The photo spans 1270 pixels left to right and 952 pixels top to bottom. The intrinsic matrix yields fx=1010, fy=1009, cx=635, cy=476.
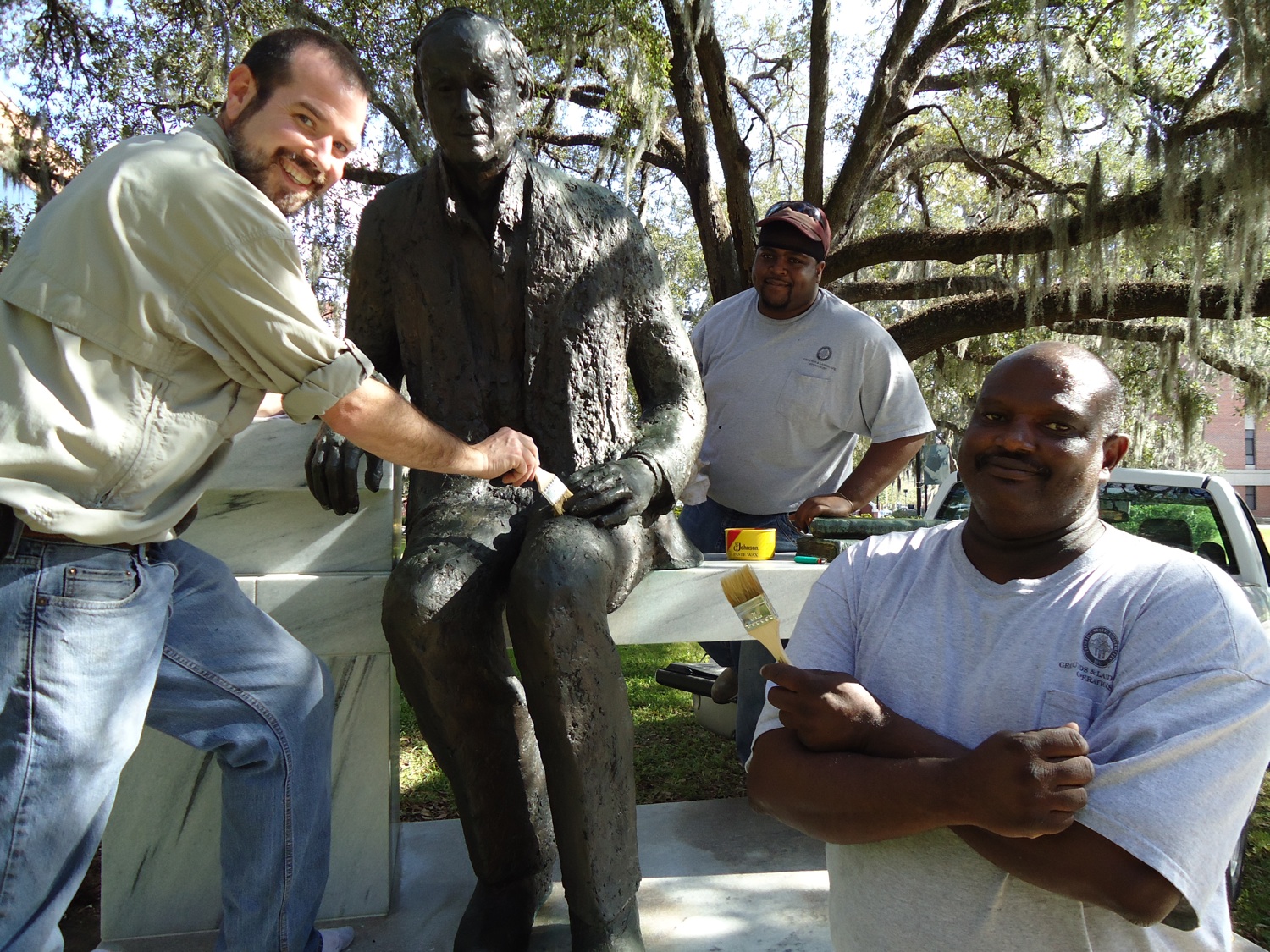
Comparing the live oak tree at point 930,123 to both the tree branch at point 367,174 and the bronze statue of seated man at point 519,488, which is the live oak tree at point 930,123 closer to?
the tree branch at point 367,174

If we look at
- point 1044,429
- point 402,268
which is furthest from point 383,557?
point 1044,429

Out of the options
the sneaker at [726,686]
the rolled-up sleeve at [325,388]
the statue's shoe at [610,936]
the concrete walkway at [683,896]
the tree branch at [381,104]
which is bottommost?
the concrete walkway at [683,896]

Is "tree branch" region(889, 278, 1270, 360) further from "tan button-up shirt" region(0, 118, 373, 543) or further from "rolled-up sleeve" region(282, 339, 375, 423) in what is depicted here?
"tan button-up shirt" region(0, 118, 373, 543)

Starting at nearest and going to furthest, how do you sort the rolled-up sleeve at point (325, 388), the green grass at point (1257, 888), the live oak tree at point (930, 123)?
the rolled-up sleeve at point (325, 388), the green grass at point (1257, 888), the live oak tree at point (930, 123)

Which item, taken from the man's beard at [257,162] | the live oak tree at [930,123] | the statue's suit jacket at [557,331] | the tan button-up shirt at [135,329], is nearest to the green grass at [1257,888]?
the statue's suit jacket at [557,331]

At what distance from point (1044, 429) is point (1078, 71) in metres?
9.03

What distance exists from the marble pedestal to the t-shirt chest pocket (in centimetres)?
142

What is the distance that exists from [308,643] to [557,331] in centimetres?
107

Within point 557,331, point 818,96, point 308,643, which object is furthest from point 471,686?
point 818,96

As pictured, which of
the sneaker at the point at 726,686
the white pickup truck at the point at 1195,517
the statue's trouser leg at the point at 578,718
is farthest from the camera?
the white pickup truck at the point at 1195,517

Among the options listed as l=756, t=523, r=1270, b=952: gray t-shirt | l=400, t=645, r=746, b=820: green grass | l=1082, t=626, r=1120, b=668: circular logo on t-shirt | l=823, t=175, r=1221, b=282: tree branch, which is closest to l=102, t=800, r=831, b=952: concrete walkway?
l=400, t=645, r=746, b=820: green grass

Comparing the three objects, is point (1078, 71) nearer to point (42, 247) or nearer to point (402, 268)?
point (402, 268)

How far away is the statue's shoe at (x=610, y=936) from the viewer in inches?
85.4

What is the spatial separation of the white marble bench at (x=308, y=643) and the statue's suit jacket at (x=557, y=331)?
201 millimetres
